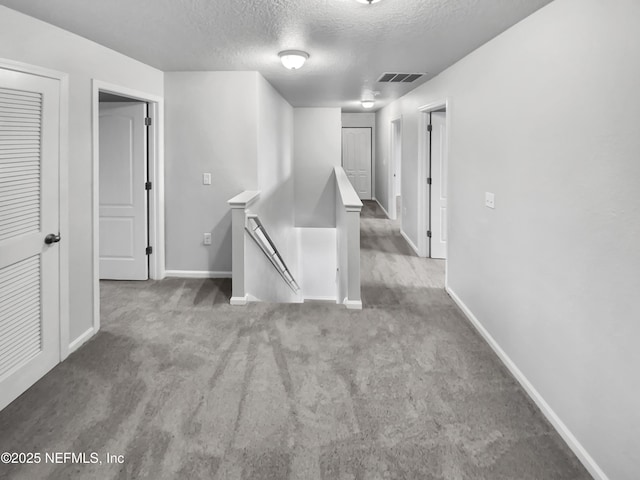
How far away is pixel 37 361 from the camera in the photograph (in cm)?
263

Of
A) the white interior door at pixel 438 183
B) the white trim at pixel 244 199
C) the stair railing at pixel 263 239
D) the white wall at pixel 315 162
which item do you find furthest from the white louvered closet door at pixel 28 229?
the white wall at pixel 315 162

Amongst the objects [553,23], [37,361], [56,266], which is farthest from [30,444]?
[553,23]

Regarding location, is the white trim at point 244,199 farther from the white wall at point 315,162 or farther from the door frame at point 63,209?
the white wall at point 315,162

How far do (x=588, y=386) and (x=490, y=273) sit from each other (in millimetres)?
1349

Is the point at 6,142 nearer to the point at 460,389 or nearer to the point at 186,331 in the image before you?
the point at 186,331

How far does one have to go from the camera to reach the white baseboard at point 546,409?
1.89m

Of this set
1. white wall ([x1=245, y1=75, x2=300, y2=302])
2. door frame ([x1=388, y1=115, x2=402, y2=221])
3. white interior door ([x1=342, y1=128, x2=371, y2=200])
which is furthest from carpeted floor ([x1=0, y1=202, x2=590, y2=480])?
white interior door ([x1=342, y1=128, x2=371, y2=200])

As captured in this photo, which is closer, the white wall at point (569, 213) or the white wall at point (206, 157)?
the white wall at point (569, 213)

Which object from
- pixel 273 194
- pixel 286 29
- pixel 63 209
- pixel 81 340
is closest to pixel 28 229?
pixel 63 209

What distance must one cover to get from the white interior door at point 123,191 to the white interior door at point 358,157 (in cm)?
730

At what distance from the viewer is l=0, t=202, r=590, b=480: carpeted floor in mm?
1925

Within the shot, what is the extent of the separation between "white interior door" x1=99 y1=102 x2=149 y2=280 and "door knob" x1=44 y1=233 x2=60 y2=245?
6.28ft

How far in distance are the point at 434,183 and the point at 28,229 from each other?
15.2 ft

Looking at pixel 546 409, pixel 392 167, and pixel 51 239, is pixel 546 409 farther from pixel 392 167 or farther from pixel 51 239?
pixel 392 167
